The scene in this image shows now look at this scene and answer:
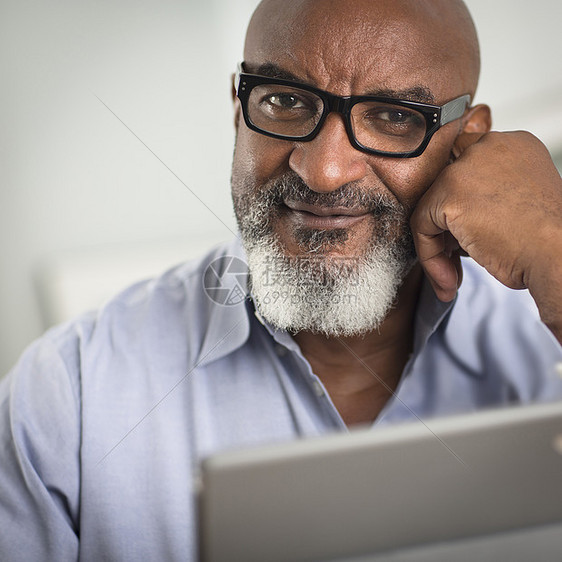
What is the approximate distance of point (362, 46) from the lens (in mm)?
803

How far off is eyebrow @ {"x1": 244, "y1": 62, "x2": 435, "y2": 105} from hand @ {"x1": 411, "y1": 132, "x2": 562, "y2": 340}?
0.09 m

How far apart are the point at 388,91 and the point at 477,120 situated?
0.74 feet

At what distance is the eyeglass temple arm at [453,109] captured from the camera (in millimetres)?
850

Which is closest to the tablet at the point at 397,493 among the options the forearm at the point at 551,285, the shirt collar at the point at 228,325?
the forearm at the point at 551,285

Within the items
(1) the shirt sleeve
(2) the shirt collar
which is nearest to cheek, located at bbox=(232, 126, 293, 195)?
(2) the shirt collar

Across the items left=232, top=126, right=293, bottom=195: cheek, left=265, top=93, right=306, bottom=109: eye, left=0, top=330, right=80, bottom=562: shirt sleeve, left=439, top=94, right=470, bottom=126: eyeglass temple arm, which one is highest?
left=265, top=93, right=306, bottom=109: eye

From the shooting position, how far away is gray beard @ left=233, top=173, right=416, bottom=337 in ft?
2.78

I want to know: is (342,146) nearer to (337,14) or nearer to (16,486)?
(337,14)

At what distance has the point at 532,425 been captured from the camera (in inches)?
21.6

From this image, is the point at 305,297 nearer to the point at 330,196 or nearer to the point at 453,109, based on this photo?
the point at 330,196

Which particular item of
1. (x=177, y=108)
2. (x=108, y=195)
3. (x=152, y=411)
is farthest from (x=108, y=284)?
(x=152, y=411)

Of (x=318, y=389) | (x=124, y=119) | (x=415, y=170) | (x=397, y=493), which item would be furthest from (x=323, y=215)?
(x=124, y=119)

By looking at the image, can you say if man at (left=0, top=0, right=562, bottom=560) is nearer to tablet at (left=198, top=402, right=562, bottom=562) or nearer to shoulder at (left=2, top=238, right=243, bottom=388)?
shoulder at (left=2, top=238, right=243, bottom=388)

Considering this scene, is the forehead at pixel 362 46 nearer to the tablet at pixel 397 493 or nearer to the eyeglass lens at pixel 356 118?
the eyeglass lens at pixel 356 118
